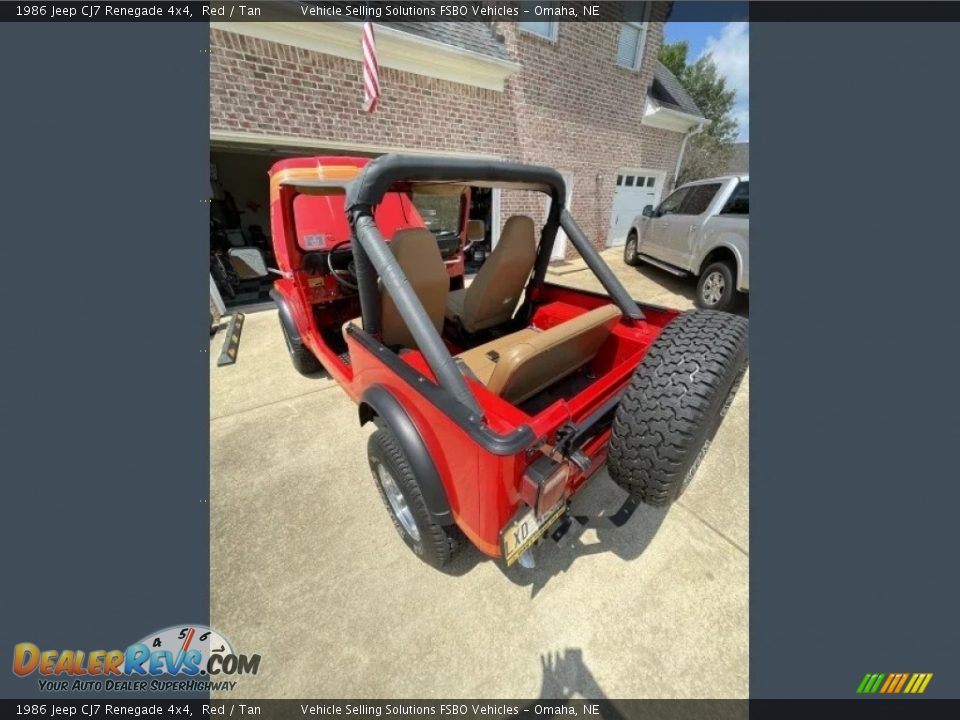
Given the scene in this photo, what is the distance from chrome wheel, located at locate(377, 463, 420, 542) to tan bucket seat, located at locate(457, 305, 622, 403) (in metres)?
0.76

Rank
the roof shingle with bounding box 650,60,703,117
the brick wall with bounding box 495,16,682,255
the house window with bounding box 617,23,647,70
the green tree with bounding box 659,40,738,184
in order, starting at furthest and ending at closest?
the green tree with bounding box 659,40,738,184 → the roof shingle with bounding box 650,60,703,117 → the house window with bounding box 617,23,647,70 → the brick wall with bounding box 495,16,682,255

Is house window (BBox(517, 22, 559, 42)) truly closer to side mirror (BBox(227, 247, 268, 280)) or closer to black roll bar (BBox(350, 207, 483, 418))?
side mirror (BBox(227, 247, 268, 280))

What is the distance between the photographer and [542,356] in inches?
60.2

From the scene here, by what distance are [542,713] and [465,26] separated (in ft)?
28.9

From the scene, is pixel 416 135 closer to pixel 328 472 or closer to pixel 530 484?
pixel 328 472

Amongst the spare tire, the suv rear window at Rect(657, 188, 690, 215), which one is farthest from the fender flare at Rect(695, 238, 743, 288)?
the spare tire

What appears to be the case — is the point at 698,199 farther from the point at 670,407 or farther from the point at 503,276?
the point at 670,407

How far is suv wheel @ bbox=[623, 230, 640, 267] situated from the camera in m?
7.49

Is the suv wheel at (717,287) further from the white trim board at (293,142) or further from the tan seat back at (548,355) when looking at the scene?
the white trim board at (293,142)

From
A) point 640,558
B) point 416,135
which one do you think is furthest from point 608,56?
point 640,558

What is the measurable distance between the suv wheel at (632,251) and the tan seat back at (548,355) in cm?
663

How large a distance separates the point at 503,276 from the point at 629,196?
9476 mm

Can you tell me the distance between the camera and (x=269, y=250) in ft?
29.3

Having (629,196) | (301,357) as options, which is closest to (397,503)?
(301,357)
